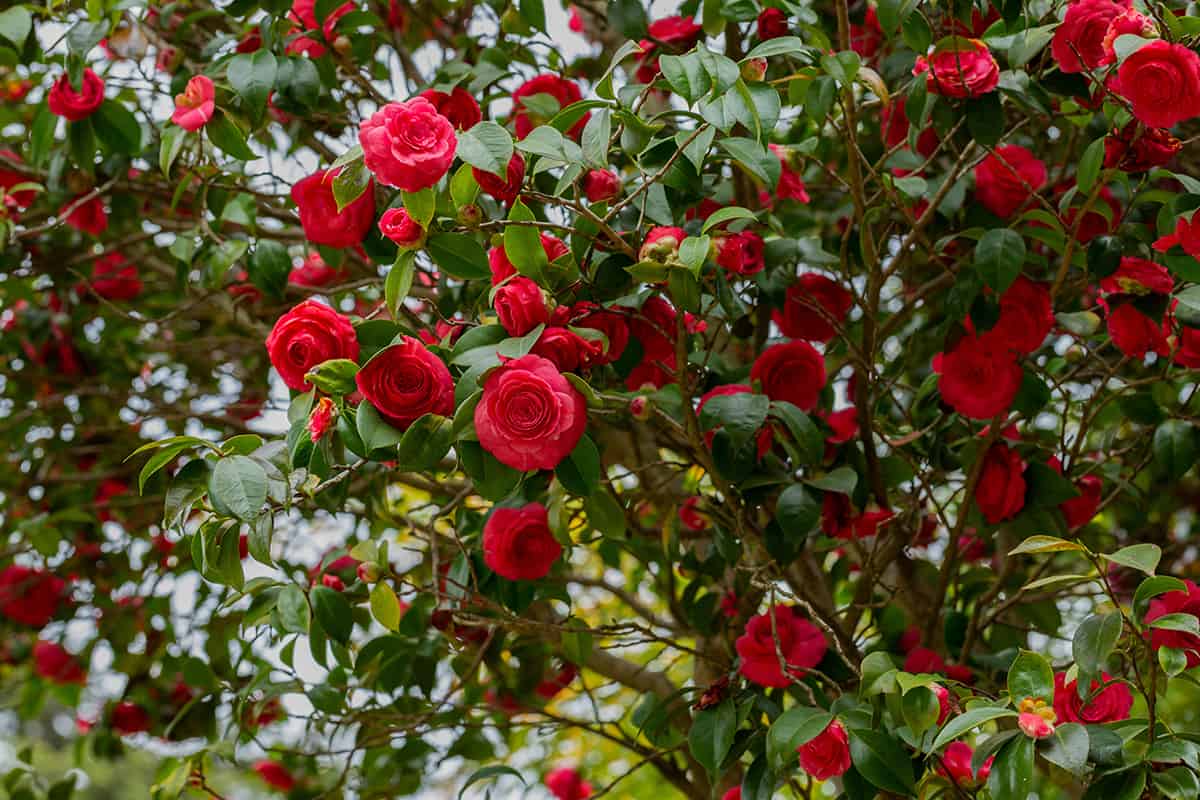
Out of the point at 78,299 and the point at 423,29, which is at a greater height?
the point at 423,29

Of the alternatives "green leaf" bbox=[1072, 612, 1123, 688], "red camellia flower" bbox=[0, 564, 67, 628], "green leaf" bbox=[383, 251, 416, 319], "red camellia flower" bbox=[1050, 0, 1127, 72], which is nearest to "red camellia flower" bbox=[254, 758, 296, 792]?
"red camellia flower" bbox=[0, 564, 67, 628]

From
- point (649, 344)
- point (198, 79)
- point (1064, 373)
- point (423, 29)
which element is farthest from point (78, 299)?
point (1064, 373)

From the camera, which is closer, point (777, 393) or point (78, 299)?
point (777, 393)

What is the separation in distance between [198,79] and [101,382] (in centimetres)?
119

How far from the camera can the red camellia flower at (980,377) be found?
4.50 feet

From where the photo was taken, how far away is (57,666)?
248 centimetres

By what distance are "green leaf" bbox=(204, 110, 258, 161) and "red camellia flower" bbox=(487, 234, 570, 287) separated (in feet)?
1.49

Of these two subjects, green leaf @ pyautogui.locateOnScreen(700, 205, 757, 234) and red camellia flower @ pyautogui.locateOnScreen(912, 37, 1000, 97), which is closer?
green leaf @ pyautogui.locateOnScreen(700, 205, 757, 234)

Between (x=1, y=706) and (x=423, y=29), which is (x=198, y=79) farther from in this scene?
(x=1, y=706)

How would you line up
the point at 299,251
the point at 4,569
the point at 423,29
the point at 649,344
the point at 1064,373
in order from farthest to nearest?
1. the point at 4,569
2. the point at 423,29
3. the point at 299,251
4. the point at 1064,373
5. the point at 649,344

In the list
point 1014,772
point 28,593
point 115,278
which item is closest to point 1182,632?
point 1014,772

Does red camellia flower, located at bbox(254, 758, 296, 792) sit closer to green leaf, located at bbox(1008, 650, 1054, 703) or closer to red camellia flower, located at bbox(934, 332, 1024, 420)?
red camellia flower, located at bbox(934, 332, 1024, 420)

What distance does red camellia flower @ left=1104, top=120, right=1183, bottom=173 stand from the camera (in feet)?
4.13

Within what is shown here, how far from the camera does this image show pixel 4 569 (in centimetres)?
240
